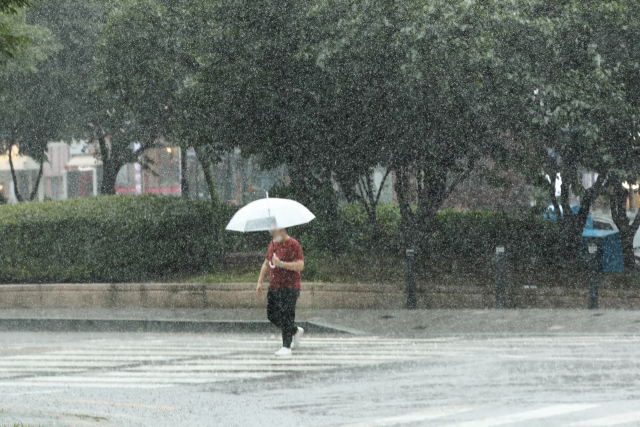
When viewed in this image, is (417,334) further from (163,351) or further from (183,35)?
(183,35)

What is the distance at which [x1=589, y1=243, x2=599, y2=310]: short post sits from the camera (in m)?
15.1

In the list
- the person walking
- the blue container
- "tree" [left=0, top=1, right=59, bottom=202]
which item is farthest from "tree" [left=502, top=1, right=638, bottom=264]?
"tree" [left=0, top=1, right=59, bottom=202]

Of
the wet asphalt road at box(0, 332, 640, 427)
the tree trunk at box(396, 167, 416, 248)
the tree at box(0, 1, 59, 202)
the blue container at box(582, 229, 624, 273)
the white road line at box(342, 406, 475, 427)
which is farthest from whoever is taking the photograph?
the tree at box(0, 1, 59, 202)

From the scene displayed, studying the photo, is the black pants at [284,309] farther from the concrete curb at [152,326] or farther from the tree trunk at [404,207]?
the tree trunk at [404,207]

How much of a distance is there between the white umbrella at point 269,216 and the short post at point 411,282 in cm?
493

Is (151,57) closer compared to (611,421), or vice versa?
(611,421)

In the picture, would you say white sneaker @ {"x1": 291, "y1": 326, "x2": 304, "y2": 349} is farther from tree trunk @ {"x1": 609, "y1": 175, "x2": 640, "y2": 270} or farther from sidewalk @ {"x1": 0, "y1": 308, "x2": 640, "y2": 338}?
tree trunk @ {"x1": 609, "y1": 175, "x2": 640, "y2": 270}

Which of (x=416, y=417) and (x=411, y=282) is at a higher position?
(x=411, y=282)

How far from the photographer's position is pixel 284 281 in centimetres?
1122

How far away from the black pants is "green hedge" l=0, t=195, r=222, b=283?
24.6ft

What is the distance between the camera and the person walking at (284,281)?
1111 centimetres

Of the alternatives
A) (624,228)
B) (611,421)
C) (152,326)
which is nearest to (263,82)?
(152,326)

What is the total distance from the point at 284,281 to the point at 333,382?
97.8 inches

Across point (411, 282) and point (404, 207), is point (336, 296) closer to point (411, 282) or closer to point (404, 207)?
point (411, 282)
